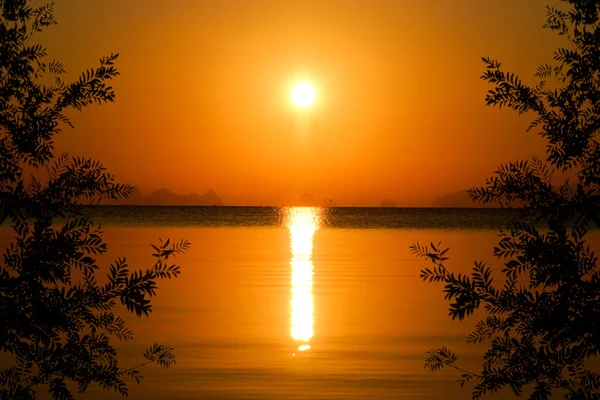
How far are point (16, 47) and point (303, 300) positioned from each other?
21.1 meters

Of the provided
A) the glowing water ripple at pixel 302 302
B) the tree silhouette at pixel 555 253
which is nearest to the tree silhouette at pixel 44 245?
the tree silhouette at pixel 555 253

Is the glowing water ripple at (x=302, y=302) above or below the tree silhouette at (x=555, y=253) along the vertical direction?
above

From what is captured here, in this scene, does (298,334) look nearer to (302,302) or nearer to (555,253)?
(302,302)

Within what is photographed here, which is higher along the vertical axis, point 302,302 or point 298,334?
point 302,302

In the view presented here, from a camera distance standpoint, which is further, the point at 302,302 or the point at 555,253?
the point at 302,302

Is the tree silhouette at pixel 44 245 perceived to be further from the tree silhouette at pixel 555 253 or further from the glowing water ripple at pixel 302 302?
the glowing water ripple at pixel 302 302

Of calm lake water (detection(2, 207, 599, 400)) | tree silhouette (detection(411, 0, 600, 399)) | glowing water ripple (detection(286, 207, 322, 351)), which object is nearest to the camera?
tree silhouette (detection(411, 0, 600, 399))

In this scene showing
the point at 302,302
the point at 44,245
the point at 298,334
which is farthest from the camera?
the point at 302,302

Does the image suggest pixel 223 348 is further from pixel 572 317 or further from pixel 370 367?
pixel 572 317

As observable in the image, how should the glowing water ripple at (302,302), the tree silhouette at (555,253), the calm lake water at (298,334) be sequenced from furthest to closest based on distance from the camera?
the glowing water ripple at (302,302) → the calm lake water at (298,334) → the tree silhouette at (555,253)

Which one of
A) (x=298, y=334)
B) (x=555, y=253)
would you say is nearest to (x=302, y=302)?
(x=298, y=334)

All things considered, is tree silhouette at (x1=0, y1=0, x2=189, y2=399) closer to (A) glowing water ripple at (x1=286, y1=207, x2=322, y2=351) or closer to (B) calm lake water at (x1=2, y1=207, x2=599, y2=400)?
(B) calm lake water at (x1=2, y1=207, x2=599, y2=400)

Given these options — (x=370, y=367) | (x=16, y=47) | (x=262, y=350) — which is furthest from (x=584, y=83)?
(x=262, y=350)

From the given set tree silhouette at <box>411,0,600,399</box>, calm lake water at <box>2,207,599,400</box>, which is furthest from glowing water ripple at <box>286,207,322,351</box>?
tree silhouette at <box>411,0,600,399</box>
